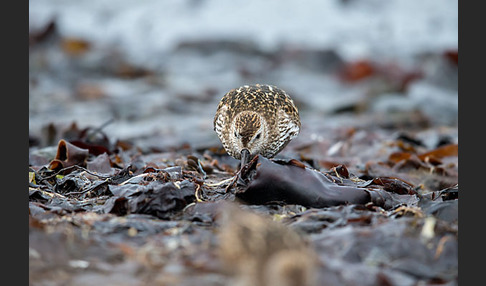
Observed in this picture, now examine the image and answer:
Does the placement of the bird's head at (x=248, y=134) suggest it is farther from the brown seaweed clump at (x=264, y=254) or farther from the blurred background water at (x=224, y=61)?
the brown seaweed clump at (x=264, y=254)

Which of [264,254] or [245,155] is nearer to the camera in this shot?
[264,254]

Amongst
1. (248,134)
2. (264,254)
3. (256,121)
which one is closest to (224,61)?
(256,121)

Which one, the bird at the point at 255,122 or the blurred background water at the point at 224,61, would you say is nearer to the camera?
the bird at the point at 255,122

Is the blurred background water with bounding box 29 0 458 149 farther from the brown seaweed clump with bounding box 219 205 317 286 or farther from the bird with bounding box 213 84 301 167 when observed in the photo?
the brown seaweed clump with bounding box 219 205 317 286

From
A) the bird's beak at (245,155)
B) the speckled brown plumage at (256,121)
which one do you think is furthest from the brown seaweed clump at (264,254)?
the speckled brown plumage at (256,121)

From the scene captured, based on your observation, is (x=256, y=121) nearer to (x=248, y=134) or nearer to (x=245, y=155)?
(x=248, y=134)

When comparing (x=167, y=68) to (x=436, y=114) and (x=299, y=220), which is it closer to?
(x=436, y=114)

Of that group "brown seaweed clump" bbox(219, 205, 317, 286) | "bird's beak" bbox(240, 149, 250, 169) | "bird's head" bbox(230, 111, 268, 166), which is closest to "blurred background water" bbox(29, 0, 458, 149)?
"bird's head" bbox(230, 111, 268, 166)

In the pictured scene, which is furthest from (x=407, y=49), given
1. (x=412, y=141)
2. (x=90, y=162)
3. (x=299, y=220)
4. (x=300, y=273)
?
(x=300, y=273)
